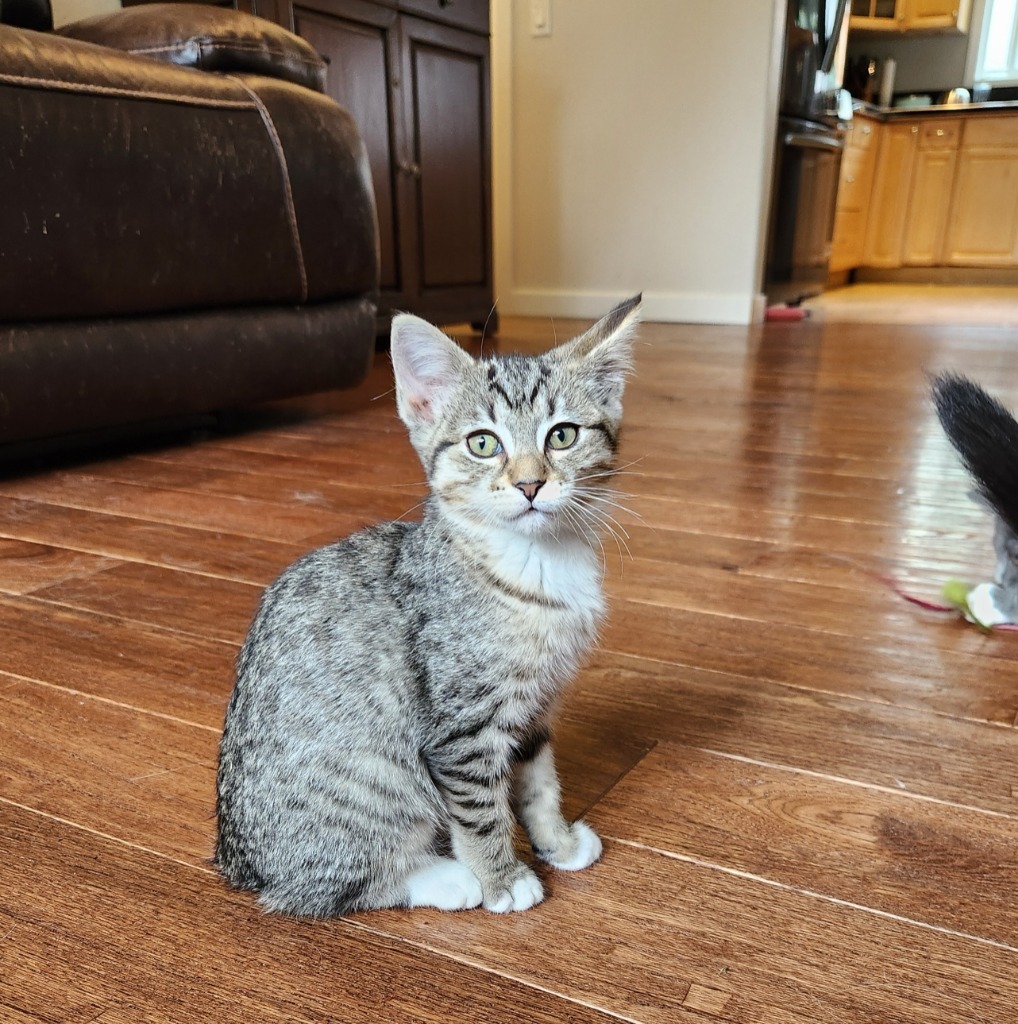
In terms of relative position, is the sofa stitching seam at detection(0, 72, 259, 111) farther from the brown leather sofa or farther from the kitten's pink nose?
the kitten's pink nose

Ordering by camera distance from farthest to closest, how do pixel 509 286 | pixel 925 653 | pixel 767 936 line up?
pixel 509 286
pixel 925 653
pixel 767 936

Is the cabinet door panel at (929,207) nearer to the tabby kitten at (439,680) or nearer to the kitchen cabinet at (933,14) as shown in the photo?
the kitchen cabinet at (933,14)

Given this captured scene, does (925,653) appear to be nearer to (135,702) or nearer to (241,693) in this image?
(241,693)

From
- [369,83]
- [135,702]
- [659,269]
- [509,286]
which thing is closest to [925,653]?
[135,702]

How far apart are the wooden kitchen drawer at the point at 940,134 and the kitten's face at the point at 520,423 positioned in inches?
309

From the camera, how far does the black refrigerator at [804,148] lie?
4871 mm

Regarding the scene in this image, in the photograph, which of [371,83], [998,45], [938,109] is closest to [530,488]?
[371,83]

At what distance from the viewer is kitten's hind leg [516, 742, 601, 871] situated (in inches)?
36.5

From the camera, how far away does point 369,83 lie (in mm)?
3529

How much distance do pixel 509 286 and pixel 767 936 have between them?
521cm

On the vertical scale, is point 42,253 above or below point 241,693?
above

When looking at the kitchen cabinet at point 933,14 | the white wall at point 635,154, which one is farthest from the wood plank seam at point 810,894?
the kitchen cabinet at point 933,14

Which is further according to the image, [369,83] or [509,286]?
[509,286]

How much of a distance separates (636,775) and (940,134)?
26.2 feet
